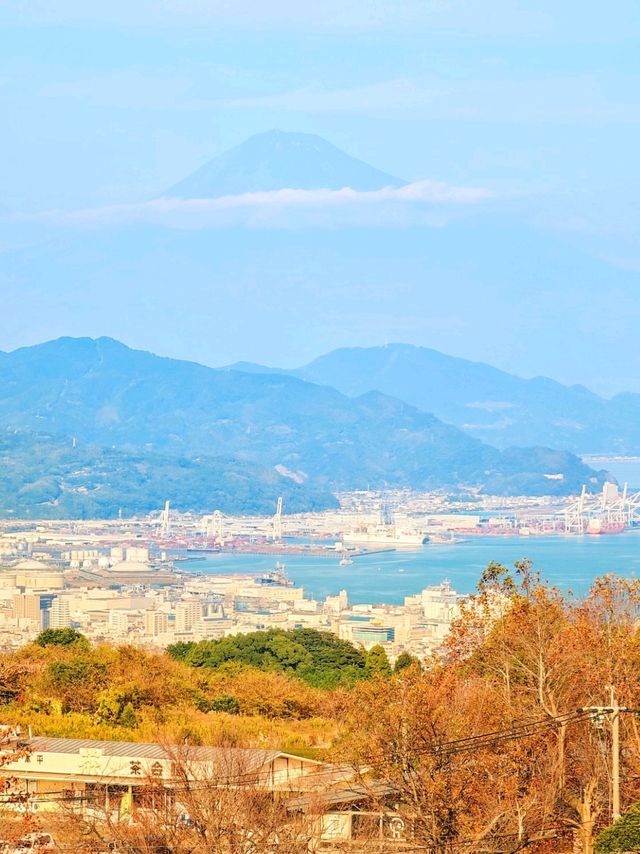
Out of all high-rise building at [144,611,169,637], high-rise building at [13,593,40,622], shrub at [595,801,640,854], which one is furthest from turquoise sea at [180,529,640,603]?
shrub at [595,801,640,854]

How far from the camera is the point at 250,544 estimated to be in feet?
176

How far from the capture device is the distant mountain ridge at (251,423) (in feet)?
276

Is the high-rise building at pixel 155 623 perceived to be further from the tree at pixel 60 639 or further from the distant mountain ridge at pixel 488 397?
the distant mountain ridge at pixel 488 397

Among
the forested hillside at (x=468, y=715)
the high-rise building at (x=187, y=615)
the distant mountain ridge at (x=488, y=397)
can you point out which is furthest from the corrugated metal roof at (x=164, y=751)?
the distant mountain ridge at (x=488, y=397)

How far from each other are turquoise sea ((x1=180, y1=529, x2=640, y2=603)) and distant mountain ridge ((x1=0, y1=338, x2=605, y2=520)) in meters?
27.8

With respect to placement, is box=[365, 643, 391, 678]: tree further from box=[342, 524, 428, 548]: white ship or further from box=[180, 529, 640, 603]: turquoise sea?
box=[342, 524, 428, 548]: white ship

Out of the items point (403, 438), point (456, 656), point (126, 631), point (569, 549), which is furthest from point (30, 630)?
point (403, 438)

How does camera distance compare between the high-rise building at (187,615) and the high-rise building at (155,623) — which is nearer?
the high-rise building at (155,623)

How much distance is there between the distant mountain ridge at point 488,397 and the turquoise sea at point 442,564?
5874 cm

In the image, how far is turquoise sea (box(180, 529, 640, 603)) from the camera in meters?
35.8

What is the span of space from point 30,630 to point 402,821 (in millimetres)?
17378

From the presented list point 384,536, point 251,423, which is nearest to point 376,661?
point 384,536

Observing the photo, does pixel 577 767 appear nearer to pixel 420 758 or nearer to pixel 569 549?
pixel 420 758

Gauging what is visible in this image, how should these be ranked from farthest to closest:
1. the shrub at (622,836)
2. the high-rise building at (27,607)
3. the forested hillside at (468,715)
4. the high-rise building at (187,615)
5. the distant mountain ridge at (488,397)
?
the distant mountain ridge at (488,397), the high-rise building at (27,607), the high-rise building at (187,615), the forested hillside at (468,715), the shrub at (622,836)
